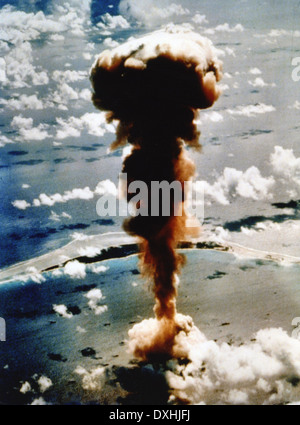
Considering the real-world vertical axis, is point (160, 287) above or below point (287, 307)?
above

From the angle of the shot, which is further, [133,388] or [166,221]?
[133,388]

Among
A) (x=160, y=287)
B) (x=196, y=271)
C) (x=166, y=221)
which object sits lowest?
(x=196, y=271)

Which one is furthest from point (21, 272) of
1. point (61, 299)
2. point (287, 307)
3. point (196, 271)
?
point (287, 307)

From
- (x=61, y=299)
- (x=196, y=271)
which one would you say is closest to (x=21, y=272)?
(x=61, y=299)

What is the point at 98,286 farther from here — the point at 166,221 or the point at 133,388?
the point at 166,221
